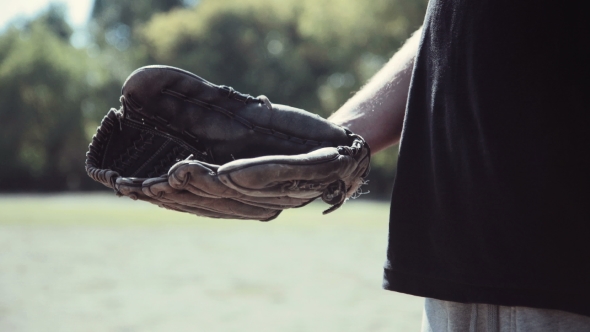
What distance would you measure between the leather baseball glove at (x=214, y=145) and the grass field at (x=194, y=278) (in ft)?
15.9

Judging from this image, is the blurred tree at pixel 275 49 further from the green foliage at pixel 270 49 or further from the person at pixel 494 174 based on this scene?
the person at pixel 494 174

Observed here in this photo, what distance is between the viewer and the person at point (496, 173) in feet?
3.98

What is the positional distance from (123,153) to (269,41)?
3457cm

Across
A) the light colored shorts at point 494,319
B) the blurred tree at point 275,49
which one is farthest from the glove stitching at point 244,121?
the blurred tree at point 275,49

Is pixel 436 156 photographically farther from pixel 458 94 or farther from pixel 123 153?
pixel 123 153

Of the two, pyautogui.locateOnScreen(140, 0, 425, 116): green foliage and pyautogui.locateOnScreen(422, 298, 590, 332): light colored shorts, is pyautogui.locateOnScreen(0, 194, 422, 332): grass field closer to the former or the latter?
pyautogui.locateOnScreen(422, 298, 590, 332): light colored shorts

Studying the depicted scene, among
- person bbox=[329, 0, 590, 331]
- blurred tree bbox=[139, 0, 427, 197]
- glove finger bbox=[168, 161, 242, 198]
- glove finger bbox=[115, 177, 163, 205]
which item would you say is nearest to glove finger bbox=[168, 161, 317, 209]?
glove finger bbox=[168, 161, 242, 198]

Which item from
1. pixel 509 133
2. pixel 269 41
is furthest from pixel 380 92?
pixel 269 41

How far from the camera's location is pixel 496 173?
1264 millimetres

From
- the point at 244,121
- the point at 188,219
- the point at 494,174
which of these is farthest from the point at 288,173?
the point at 188,219

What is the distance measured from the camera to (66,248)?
11.1 meters

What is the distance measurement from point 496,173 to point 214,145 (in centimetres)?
70

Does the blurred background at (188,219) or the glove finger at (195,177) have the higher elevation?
the blurred background at (188,219)

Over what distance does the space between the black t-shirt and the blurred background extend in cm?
511
